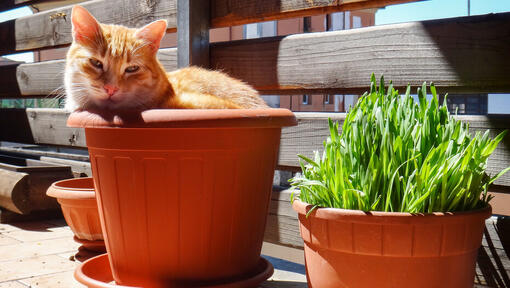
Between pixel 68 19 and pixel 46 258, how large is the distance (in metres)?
1.73

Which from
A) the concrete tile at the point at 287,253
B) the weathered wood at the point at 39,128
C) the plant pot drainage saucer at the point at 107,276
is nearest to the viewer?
the plant pot drainage saucer at the point at 107,276

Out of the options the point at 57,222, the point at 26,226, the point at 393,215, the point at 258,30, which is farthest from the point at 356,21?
the point at 393,215

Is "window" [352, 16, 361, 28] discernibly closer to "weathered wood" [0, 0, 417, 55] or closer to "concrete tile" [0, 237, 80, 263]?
"weathered wood" [0, 0, 417, 55]

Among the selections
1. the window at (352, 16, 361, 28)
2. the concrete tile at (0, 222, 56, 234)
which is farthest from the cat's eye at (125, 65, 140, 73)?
the window at (352, 16, 361, 28)

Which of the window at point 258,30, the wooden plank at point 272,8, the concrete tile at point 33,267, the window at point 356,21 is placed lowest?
the concrete tile at point 33,267

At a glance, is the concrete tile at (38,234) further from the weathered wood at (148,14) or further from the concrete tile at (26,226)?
the weathered wood at (148,14)

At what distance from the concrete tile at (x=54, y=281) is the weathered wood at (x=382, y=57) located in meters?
1.19

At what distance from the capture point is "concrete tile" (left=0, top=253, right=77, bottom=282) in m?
1.98

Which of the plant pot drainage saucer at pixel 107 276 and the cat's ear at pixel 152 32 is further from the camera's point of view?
the cat's ear at pixel 152 32

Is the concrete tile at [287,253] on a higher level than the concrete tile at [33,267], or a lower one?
lower

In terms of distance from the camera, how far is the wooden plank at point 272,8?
1.97 metres

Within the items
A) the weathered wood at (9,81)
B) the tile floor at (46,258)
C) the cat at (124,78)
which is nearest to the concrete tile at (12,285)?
the tile floor at (46,258)

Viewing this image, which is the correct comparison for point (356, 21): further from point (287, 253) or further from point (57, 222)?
point (287, 253)

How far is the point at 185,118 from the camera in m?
1.34
